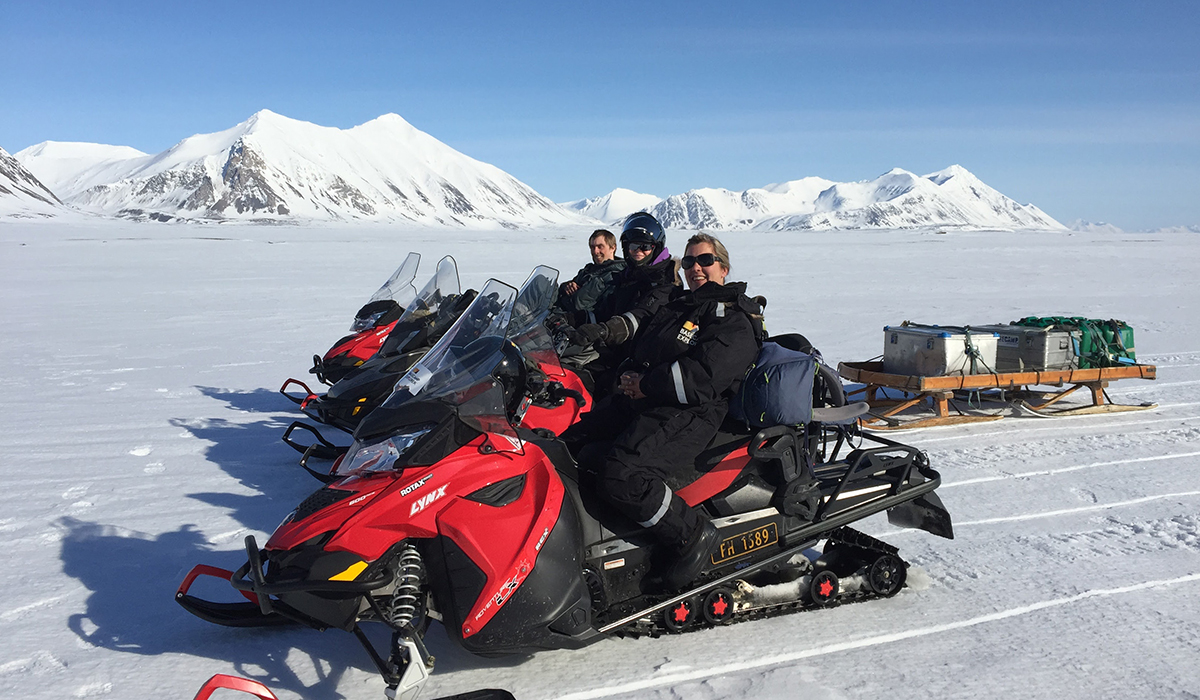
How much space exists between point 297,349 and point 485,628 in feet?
27.5

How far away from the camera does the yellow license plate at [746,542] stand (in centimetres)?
329

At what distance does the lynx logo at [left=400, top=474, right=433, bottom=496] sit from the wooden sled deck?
4.53 meters

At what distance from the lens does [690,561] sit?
123 inches

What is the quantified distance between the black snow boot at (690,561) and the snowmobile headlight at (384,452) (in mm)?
1096

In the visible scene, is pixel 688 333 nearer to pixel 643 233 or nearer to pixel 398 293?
pixel 643 233

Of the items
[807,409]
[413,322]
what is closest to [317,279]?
[413,322]

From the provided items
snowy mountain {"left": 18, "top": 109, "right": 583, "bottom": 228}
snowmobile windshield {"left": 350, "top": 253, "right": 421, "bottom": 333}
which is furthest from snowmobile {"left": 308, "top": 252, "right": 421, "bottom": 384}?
snowy mountain {"left": 18, "top": 109, "right": 583, "bottom": 228}

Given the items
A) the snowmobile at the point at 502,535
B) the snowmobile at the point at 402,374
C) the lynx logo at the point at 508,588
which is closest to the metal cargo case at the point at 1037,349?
the snowmobile at the point at 502,535

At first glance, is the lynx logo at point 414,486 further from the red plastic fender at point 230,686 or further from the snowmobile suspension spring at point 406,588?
the red plastic fender at point 230,686

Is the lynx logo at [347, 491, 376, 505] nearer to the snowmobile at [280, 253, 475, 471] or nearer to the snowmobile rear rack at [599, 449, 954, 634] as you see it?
the snowmobile rear rack at [599, 449, 954, 634]

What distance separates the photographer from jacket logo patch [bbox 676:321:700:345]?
327cm

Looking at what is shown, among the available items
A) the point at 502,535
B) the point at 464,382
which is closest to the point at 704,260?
the point at 464,382

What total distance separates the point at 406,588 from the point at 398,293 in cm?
460

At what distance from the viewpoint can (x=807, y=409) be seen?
3.32 metres
